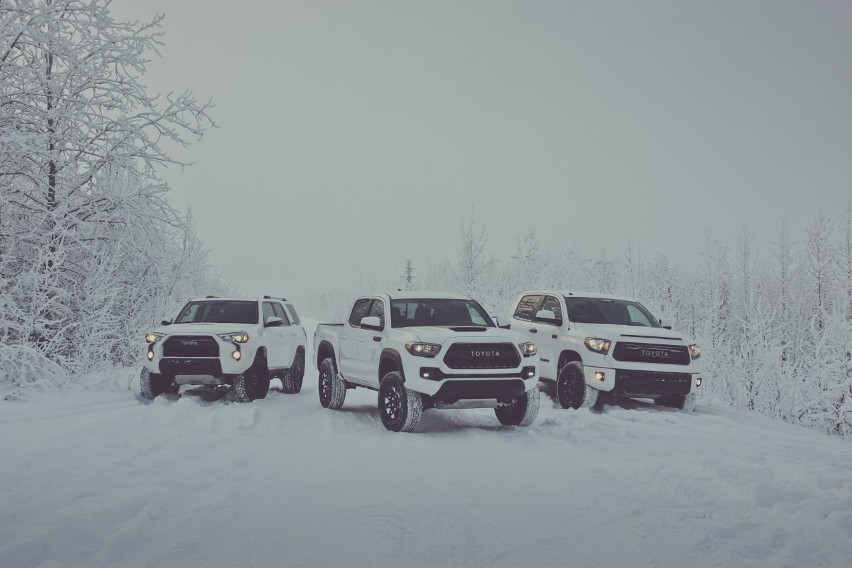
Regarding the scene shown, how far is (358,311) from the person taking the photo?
12.1 metres

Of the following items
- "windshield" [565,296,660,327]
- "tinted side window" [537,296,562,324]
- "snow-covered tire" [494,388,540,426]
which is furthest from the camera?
"tinted side window" [537,296,562,324]

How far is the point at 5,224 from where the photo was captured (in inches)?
572

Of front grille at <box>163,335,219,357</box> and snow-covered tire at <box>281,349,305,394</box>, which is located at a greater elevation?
front grille at <box>163,335,219,357</box>

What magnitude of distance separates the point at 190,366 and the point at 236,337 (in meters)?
0.90

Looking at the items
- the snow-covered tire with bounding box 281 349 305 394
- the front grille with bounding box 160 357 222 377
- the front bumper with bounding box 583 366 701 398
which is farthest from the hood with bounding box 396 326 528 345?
the snow-covered tire with bounding box 281 349 305 394

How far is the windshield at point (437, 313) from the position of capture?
423 inches

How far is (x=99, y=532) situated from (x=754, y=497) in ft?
17.6

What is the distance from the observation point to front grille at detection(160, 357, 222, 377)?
478 inches

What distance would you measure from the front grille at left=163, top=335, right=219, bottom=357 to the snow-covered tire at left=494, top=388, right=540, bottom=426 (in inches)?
203

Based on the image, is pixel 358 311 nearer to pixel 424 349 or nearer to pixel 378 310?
pixel 378 310

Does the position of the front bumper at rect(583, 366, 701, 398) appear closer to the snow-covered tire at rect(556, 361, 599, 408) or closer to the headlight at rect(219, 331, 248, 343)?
the snow-covered tire at rect(556, 361, 599, 408)

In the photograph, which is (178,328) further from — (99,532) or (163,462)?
(99,532)

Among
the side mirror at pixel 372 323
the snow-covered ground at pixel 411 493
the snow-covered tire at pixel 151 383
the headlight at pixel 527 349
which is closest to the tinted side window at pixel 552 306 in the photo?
the snow-covered ground at pixel 411 493

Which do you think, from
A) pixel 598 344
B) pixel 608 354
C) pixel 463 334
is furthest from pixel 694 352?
pixel 463 334
